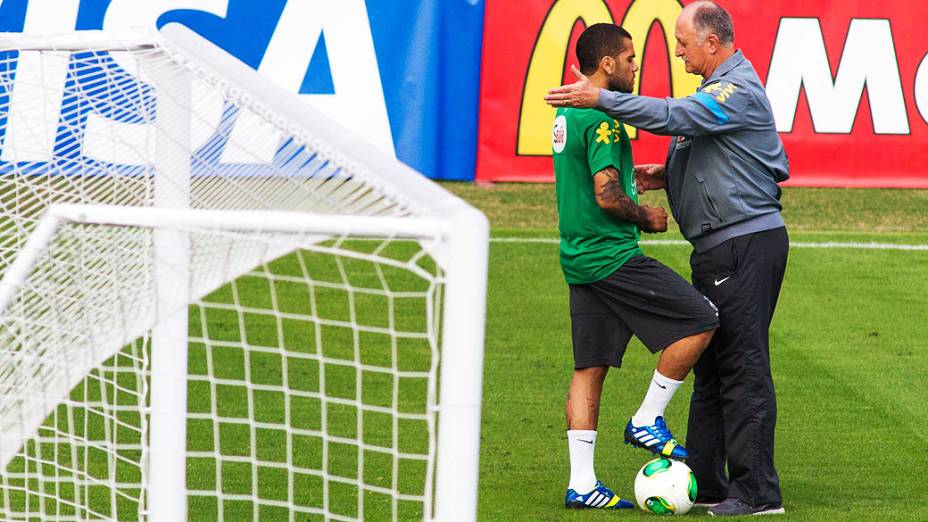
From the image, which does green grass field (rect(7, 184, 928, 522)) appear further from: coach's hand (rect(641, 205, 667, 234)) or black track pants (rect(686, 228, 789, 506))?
coach's hand (rect(641, 205, 667, 234))

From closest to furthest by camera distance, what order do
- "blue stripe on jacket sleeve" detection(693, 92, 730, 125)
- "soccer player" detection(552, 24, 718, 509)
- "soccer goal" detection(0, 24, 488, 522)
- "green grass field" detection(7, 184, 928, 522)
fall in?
"soccer goal" detection(0, 24, 488, 522) < "blue stripe on jacket sleeve" detection(693, 92, 730, 125) < "soccer player" detection(552, 24, 718, 509) < "green grass field" detection(7, 184, 928, 522)

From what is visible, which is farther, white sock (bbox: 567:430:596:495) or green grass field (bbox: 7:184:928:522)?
green grass field (bbox: 7:184:928:522)

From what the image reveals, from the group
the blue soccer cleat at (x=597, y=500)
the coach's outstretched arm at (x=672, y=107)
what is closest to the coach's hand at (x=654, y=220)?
the coach's outstretched arm at (x=672, y=107)

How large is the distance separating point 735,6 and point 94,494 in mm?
7275

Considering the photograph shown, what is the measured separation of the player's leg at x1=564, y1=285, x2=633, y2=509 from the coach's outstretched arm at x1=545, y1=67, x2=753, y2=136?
0.73 meters

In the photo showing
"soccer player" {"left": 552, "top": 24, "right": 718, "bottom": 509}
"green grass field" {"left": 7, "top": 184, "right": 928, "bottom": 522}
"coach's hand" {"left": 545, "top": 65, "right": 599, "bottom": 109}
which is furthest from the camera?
"green grass field" {"left": 7, "top": 184, "right": 928, "bottom": 522}

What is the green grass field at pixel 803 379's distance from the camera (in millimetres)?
5488

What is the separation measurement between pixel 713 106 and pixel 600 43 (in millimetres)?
482

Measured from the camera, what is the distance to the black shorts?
499 centimetres

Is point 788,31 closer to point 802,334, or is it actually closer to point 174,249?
point 802,334

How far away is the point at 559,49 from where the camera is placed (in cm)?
1085

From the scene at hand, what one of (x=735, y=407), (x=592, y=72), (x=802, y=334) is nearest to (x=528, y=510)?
(x=735, y=407)

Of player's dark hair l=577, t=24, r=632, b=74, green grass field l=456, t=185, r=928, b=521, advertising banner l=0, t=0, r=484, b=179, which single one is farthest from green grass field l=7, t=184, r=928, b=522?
player's dark hair l=577, t=24, r=632, b=74

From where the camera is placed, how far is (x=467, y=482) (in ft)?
9.84
